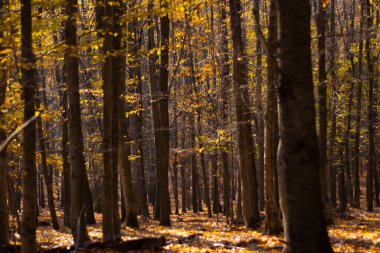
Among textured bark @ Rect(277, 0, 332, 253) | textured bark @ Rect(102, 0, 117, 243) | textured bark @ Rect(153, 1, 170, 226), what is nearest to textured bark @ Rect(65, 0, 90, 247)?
textured bark @ Rect(102, 0, 117, 243)

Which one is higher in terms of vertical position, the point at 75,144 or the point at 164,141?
the point at 75,144

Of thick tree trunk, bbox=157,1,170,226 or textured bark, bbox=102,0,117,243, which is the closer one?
textured bark, bbox=102,0,117,243

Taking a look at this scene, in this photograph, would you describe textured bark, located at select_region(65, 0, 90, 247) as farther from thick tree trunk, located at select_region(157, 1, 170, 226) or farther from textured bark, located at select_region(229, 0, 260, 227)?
thick tree trunk, located at select_region(157, 1, 170, 226)

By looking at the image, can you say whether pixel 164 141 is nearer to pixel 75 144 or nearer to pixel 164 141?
pixel 164 141

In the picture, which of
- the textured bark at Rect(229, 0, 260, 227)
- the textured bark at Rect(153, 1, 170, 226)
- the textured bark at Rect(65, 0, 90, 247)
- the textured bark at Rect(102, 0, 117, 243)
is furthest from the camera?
the textured bark at Rect(153, 1, 170, 226)

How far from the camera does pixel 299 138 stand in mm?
4898

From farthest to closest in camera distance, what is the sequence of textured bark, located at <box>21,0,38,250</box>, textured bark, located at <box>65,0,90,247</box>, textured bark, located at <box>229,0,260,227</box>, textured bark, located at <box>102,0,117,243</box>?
textured bark, located at <box>229,0,260,227</box> < textured bark, located at <box>65,0,90,247</box> < textured bark, located at <box>102,0,117,243</box> < textured bark, located at <box>21,0,38,250</box>

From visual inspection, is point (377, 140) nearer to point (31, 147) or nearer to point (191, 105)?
point (191, 105)

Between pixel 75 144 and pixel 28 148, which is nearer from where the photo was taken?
pixel 28 148

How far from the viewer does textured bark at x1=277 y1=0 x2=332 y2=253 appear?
487 centimetres

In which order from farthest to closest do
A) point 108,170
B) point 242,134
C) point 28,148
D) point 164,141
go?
point 164,141 < point 242,134 < point 108,170 < point 28,148

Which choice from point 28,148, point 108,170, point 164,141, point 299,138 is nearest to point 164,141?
point 164,141

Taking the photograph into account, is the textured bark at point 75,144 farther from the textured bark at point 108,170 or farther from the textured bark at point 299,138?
the textured bark at point 299,138

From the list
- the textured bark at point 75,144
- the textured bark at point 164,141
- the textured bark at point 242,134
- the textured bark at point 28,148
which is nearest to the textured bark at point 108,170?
the textured bark at point 75,144
